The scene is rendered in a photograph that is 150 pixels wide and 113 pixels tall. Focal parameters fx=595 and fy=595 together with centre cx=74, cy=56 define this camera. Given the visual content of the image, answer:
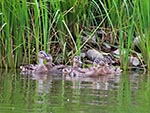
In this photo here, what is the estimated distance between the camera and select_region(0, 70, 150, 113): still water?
5859mm

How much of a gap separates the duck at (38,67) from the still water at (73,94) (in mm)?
249

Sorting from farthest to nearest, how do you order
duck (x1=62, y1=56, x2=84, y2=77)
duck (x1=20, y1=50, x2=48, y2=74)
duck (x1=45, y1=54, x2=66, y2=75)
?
1. duck (x1=45, y1=54, x2=66, y2=75)
2. duck (x1=20, y1=50, x2=48, y2=74)
3. duck (x1=62, y1=56, x2=84, y2=77)

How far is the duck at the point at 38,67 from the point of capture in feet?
32.6

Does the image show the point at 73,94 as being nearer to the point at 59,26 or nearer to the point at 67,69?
the point at 67,69

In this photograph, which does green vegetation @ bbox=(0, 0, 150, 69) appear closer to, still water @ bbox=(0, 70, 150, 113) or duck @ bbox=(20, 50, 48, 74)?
duck @ bbox=(20, 50, 48, 74)

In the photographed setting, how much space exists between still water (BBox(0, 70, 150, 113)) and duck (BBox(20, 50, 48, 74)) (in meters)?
0.25

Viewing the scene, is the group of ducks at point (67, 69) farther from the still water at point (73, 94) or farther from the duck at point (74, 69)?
the still water at point (73, 94)

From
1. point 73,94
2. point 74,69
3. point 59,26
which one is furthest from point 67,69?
point 73,94

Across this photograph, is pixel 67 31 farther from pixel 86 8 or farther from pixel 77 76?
pixel 77 76

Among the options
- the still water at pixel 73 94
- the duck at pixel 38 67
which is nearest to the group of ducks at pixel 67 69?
the duck at pixel 38 67

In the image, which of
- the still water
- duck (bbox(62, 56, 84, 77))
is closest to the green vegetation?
duck (bbox(62, 56, 84, 77))

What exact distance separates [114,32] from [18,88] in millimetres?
3830

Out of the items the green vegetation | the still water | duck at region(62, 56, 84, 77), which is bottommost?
the still water

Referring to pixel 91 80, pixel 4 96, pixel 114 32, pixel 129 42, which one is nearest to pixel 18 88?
pixel 4 96
